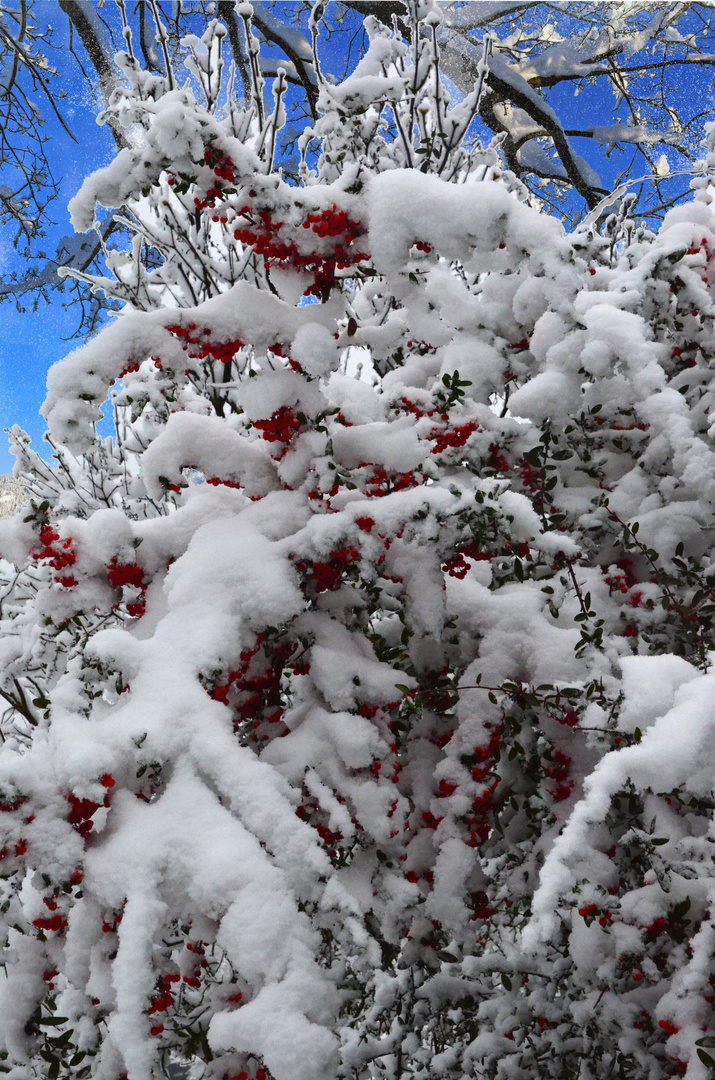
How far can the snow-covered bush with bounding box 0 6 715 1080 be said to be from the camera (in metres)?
1.25

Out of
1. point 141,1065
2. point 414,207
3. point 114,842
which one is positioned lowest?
point 141,1065

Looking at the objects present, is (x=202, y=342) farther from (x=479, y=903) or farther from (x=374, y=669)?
(x=479, y=903)

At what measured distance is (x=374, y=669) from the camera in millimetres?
1673

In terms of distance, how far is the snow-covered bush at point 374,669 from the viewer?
4.12 feet

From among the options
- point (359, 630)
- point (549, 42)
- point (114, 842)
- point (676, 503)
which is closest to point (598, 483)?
point (676, 503)

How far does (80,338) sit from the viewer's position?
501cm

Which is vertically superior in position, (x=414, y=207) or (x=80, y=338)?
(x=80, y=338)

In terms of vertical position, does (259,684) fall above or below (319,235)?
below

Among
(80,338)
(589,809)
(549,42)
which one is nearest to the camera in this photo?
(589,809)

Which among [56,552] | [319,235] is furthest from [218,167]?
[56,552]

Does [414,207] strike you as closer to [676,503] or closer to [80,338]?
[676,503]

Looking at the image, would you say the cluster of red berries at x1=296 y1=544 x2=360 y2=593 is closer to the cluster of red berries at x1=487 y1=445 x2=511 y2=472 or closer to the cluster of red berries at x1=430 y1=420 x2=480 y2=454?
the cluster of red berries at x1=430 y1=420 x2=480 y2=454

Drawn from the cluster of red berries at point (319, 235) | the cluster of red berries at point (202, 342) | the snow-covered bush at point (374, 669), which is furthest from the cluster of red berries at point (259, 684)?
the cluster of red berries at point (319, 235)

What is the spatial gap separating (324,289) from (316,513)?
607 millimetres
